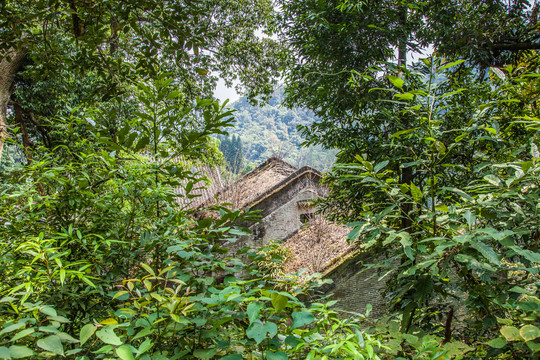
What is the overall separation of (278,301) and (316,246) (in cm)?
485

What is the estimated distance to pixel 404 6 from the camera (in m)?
2.51

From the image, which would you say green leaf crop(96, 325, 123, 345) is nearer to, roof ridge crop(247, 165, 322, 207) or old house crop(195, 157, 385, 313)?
old house crop(195, 157, 385, 313)

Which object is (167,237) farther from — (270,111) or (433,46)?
(270,111)

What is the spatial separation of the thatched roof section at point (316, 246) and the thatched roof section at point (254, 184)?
131 centimetres

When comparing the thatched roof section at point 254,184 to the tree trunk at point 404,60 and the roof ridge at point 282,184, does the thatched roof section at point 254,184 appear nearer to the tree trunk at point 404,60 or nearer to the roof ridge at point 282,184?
the roof ridge at point 282,184

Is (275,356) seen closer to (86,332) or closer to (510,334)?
(86,332)

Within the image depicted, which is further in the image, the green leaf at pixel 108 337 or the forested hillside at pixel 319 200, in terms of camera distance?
the forested hillside at pixel 319 200

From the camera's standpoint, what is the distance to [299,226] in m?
6.86

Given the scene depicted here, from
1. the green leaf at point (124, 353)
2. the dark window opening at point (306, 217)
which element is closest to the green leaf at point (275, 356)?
the green leaf at point (124, 353)

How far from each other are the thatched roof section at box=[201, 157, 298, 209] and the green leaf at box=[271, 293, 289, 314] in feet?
18.1

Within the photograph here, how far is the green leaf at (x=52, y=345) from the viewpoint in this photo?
2.10ft

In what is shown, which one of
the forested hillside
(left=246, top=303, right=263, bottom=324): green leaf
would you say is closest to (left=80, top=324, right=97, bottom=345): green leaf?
the forested hillside

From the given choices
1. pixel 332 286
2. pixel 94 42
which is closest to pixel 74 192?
pixel 94 42

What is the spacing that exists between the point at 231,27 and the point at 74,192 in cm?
649
